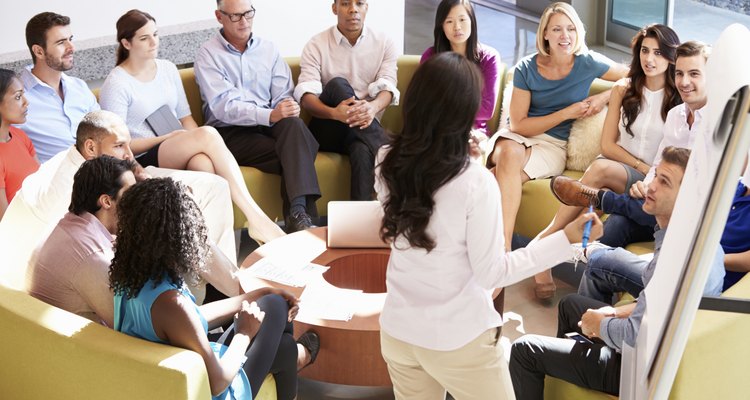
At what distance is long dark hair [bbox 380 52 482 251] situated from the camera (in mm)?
2154

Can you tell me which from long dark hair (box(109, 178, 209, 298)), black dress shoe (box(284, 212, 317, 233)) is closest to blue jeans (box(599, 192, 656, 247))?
black dress shoe (box(284, 212, 317, 233))

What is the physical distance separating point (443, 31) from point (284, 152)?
1019 mm

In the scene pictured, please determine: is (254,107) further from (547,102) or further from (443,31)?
(547,102)

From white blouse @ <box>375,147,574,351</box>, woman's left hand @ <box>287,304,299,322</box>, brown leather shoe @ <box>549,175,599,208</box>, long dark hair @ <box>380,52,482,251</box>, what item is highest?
long dark hair @ <box>380,52,482,251</box>

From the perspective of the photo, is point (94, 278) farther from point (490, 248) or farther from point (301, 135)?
point (301, 135)

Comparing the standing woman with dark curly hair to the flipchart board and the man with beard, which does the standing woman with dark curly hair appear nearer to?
the flipchart board

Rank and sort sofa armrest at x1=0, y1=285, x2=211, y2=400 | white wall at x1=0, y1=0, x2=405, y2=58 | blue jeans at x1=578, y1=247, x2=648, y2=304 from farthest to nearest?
1. white wall at x1=0, y1=0, x2=405, y2=58
2. blue jeans at x1=578, y1=247, x2=648, y2=304
3. sofa armrest at x1=0, y1=285, x2=211, y2=400

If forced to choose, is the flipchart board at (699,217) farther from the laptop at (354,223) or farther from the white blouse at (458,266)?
the laptop at (354,223)

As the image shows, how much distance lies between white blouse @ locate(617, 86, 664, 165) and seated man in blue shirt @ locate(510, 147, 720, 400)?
134 centimetres

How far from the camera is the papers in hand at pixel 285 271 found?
3.44m

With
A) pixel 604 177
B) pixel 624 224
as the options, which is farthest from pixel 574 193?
pixel 604 177

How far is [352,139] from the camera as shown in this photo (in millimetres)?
4727

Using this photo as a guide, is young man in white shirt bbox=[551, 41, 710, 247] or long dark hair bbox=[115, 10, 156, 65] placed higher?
long dark hair bbox=[115, 10, 156, 65]

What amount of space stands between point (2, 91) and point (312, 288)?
5.12 ft
